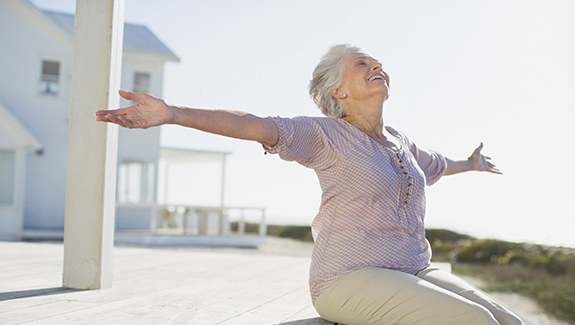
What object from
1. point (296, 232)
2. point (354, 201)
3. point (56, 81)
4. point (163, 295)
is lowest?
point (296, 232)

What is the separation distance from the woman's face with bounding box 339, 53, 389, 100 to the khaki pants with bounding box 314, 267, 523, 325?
83 cm

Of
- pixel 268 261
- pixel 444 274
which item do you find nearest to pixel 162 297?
pixel 444 274

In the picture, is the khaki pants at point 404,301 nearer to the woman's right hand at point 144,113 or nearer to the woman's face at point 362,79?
the woman's face at point 362,79

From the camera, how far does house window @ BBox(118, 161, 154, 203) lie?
1463cm

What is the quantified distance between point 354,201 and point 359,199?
0.9 inches

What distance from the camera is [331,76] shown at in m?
2.61

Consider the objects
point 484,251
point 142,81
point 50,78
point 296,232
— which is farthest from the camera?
point 296,232

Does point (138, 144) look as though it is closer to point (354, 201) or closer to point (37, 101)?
point (37, 101)

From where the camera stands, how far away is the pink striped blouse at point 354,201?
7.49ft

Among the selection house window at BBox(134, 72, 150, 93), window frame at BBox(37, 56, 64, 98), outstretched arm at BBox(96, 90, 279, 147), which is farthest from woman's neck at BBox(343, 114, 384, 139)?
house window at BBox(134, 72, 150, 93)

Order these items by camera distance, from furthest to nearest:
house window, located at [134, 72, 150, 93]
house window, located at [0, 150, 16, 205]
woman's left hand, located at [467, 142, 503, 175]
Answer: house window, located at [134, 72, 150, 93]
house window, located at [0, 150, 16, 205]
woman's left hand, located at [467, 142, 503, 175]

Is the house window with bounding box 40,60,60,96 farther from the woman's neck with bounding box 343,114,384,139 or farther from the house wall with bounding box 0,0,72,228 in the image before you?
the woman's neck with bounding box 343,114,384,139

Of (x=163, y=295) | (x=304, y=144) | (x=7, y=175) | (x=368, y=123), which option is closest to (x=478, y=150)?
(x=368, y=123)

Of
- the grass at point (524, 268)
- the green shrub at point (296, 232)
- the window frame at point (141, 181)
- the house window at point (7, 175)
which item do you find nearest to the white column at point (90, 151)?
the grass at point (524, 268)
